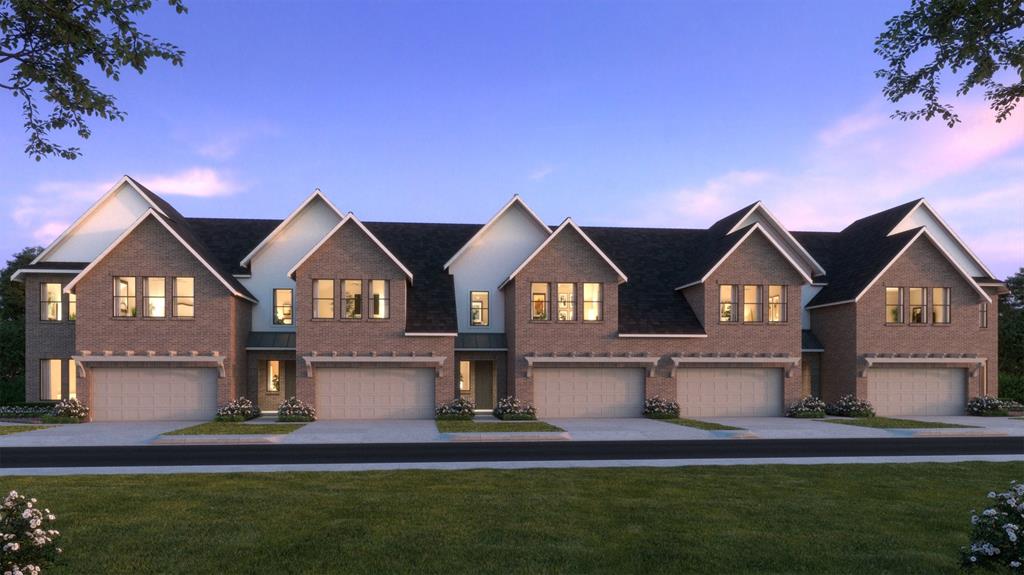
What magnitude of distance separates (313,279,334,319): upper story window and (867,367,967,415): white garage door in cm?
2535

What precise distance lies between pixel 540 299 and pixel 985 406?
854 inches

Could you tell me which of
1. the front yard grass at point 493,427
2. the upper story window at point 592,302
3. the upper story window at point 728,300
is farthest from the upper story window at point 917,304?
the front yard grass at point 493,427

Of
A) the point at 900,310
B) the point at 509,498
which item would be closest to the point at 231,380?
the point at 509,498

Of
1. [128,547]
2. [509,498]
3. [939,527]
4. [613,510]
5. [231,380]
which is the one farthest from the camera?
[231,380]

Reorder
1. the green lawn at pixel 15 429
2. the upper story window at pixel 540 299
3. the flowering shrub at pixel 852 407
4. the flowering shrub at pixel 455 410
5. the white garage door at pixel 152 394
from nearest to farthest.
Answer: the green lawn at pixel 15 429
the white garage door at pixel 152 394
the flowering shrub at pixel 455 410
the upper story window at pixel 540 299
the flowering shrub at pixel 852 407

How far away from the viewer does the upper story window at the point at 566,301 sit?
31.8m

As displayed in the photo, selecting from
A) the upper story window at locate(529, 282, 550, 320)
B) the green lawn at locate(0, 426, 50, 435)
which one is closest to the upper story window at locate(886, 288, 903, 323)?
the upper story window at locate(529, 282, 550, 320)

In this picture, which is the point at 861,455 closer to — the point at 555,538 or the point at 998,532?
the point at 998,532

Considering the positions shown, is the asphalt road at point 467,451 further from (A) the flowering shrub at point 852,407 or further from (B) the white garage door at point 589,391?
(B) the white garage door at point 589,391

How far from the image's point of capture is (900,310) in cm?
3347

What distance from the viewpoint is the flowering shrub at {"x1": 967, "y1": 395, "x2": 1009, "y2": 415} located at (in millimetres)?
33031

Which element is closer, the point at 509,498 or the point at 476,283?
the point at 509,498

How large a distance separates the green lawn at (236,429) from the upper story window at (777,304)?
2160 cm

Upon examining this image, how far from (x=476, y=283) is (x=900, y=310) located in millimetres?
20353
